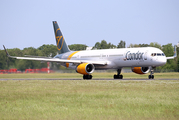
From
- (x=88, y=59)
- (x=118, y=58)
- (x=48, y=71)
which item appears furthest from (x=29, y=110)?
(x=48, y=71)

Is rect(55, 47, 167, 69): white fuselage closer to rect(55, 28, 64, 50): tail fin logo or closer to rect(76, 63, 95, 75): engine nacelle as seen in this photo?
rect(76, 63, 95, 75): engine nacelle

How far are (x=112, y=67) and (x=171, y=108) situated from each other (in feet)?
91.0

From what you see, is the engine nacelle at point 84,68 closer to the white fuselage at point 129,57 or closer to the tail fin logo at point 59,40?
the white fuselage at point 129,57

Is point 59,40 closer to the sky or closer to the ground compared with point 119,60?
closer to the sky

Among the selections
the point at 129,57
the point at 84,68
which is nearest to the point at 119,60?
the point at 129,57

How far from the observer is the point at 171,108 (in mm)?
11914

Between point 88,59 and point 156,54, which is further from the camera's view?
point 88,59

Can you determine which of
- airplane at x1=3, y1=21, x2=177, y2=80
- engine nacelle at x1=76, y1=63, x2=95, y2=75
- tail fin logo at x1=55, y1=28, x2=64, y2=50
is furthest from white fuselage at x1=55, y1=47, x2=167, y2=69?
tail fin logo at x1=55, y1=28, x2=64, y2=50

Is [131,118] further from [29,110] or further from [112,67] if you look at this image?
[112,67]

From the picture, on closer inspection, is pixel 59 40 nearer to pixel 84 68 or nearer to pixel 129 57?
pixel 84 68

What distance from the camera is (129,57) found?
1451 inches

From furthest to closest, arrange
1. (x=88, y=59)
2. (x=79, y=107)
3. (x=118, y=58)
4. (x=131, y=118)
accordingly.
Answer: (x=88, y=59) < (x=118, y=58) < (x=79, y=107) < (x=131, y=118)

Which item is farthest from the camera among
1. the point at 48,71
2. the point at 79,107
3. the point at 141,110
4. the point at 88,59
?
the point at 48,71

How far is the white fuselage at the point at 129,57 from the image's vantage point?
116ft
